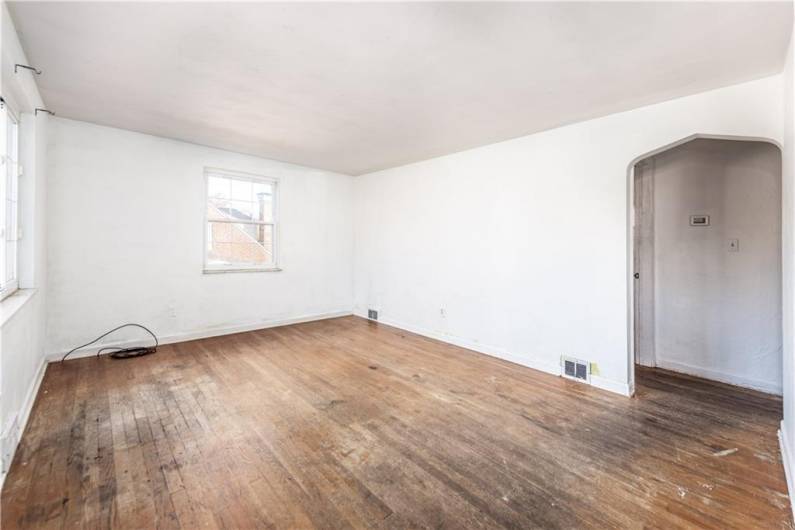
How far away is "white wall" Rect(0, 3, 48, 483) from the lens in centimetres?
193

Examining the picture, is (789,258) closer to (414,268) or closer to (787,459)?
(787,459)

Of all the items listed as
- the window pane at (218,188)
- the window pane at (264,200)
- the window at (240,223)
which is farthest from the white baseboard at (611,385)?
the window pane at (218,188)

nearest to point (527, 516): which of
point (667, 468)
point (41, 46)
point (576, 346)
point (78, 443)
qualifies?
point (667, 468)

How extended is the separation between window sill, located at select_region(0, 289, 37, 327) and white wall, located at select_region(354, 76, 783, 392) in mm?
3890

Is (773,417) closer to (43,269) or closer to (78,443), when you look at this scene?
(78,443)

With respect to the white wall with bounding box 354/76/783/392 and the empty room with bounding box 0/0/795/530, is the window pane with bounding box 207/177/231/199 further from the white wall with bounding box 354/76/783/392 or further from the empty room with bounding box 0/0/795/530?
the white wall with bounding box 354/76/783/392

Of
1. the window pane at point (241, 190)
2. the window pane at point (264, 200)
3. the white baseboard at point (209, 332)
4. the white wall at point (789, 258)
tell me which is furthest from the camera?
the window pane at point (264, 200)

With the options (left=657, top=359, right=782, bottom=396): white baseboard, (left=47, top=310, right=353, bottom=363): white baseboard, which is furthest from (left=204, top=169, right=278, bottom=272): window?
(left=657, top=359, right=782, bottom=396): white baseboard

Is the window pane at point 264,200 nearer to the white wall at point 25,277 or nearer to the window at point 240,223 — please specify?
the window at point 240,223

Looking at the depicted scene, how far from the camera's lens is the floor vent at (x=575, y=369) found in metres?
3.18

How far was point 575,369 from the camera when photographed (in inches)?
128

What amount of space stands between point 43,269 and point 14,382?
Result: 1.63m

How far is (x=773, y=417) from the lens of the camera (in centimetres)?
253

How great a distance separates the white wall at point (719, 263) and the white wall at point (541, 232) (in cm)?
95
